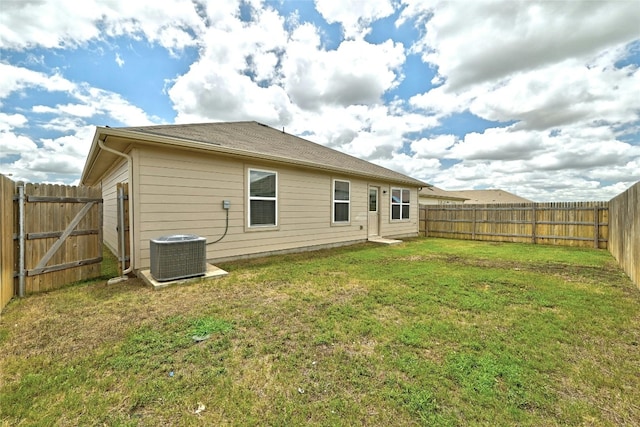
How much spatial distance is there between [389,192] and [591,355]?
8935 millimetres

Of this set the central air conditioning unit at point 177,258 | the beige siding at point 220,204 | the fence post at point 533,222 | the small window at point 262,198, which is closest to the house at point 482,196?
the fence post at point 533,222

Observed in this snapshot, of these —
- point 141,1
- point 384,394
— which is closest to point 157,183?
point 141,1

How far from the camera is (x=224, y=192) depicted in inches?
234

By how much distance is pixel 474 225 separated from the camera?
1154 centimetres

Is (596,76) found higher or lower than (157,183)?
higher

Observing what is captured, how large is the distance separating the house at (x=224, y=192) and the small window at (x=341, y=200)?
35mm

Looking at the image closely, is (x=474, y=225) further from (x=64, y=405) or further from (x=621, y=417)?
(x=64, y=405)

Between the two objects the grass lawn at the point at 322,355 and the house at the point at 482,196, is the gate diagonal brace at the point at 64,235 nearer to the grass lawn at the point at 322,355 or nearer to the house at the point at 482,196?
the grass lawn at the point at 322,355

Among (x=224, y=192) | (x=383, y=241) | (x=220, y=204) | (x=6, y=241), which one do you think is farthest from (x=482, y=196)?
(x=6, y=241)

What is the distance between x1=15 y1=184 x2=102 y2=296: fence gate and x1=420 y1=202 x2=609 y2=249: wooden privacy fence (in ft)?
42.1

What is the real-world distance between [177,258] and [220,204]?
182 cm

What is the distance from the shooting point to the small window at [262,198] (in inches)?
254

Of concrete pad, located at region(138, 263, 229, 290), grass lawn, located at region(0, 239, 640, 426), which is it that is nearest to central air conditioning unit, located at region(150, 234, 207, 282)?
concrete pad, located at region(138, 263, 229, 290)

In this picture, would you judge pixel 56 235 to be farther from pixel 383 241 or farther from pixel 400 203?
pixel 400 203
